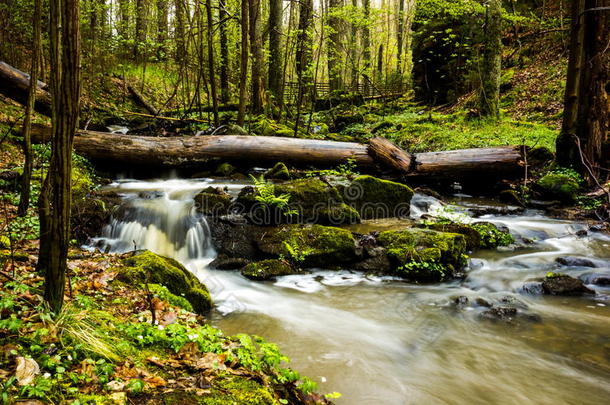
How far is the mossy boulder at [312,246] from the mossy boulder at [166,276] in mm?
1804

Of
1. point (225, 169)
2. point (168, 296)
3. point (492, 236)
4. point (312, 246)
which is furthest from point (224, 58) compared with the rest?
point (168, 296)

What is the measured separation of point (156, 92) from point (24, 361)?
22.1 m

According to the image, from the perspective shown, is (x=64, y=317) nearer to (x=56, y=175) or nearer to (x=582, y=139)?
(x=56, y=175)

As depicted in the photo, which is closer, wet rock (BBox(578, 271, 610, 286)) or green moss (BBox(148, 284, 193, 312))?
green moss (BBox(148, 284, 193, 312))

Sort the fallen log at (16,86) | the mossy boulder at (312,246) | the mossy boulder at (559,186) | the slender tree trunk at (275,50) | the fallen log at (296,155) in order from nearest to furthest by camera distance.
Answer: the mossy boulder at (312,246) → the mossy boulder at (559,186) → the fallen log at (296,155) → the fallen log at (16,86) → the slender tree trunk at (275,50)

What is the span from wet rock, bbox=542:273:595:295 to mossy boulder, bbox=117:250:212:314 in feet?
16.3

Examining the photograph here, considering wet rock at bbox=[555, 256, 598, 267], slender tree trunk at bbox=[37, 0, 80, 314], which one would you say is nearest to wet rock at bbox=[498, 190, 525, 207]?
wet rock at bbox=[555, 256, 598, 267]

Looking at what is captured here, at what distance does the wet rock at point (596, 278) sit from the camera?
575 cm

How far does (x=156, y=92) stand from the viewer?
852 inches

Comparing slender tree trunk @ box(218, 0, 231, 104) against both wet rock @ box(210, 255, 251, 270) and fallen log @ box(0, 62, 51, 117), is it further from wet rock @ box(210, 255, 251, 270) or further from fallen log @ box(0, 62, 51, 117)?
wet rock @ box(210, 255, 251, 270)

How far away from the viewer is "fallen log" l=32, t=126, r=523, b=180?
9.83 meters

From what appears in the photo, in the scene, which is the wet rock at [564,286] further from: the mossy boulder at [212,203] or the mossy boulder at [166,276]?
the mossy boulder at [212,203]

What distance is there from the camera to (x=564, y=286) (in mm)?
5551

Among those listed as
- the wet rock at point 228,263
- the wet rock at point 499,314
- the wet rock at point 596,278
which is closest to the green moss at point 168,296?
the wet rock at point 228,263
